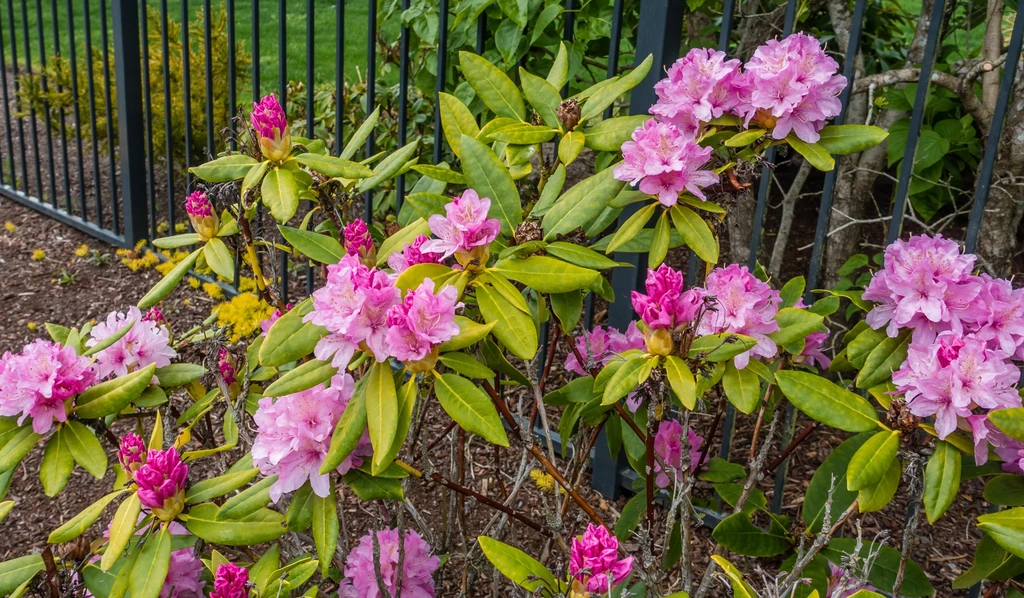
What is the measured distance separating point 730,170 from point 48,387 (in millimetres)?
1228

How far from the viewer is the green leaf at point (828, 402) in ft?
4.71

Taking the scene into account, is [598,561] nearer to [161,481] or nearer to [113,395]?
[161,481]

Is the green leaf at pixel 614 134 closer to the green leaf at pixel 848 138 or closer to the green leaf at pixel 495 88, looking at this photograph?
the green leaf at pixel 495 88

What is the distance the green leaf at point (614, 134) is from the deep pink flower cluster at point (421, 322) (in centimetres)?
56

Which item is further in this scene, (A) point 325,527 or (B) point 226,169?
(B) point 226,169

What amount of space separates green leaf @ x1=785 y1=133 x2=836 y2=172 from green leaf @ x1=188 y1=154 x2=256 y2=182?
A: 1.04 meters

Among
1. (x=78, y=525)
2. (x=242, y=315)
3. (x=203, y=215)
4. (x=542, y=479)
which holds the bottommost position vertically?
(x=542, y=479)

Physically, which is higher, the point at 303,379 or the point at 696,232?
the point at 696,232

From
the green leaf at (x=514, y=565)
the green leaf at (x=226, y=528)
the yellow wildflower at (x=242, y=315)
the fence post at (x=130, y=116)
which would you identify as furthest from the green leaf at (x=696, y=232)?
the fence post at (x=130, y=116)

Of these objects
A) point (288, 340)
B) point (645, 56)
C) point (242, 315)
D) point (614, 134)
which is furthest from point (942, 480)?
point (242, 315)

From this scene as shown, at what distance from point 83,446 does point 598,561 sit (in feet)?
3.17

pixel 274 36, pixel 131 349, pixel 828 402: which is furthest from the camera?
pixel 274 36

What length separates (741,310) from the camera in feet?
4.89

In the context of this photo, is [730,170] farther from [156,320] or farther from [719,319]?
[156,320]
